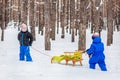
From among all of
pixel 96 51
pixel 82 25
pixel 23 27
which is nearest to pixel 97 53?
pixel 96 51

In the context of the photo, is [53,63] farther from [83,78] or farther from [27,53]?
[83,78]

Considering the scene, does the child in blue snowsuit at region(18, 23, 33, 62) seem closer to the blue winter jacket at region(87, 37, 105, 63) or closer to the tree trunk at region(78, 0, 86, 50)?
the blue winter jacket at region(87, 37, 105, 63)

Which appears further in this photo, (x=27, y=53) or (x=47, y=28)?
(x=47, y=28)

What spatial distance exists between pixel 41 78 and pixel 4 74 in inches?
49.4

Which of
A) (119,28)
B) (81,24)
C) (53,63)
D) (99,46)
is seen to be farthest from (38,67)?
(119,28)

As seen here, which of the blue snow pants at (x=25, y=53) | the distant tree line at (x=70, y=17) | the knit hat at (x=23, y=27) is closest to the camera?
the knit hat at (x=23, y=27)

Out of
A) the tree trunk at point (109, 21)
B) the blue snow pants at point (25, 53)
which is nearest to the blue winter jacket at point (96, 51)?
the blue snow pants at point (25, 53)

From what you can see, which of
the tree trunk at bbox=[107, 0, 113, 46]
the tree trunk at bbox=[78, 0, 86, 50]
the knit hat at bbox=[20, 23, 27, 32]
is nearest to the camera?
the knit hat at bbox=[20, 23, 27, 32]

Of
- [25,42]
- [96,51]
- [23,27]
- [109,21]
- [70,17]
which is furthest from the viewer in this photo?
[70,17]

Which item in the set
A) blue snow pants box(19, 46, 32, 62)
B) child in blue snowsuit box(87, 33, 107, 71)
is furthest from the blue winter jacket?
blue snow pants box(19, 46, 32, 62)

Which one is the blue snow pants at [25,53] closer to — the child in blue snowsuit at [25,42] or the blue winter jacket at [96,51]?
the child in blue snowsuit at [25,42]

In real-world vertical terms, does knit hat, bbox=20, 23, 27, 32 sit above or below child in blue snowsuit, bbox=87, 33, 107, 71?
above

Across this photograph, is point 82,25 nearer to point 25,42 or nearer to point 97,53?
point 25,42

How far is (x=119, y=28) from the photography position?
170 ft
